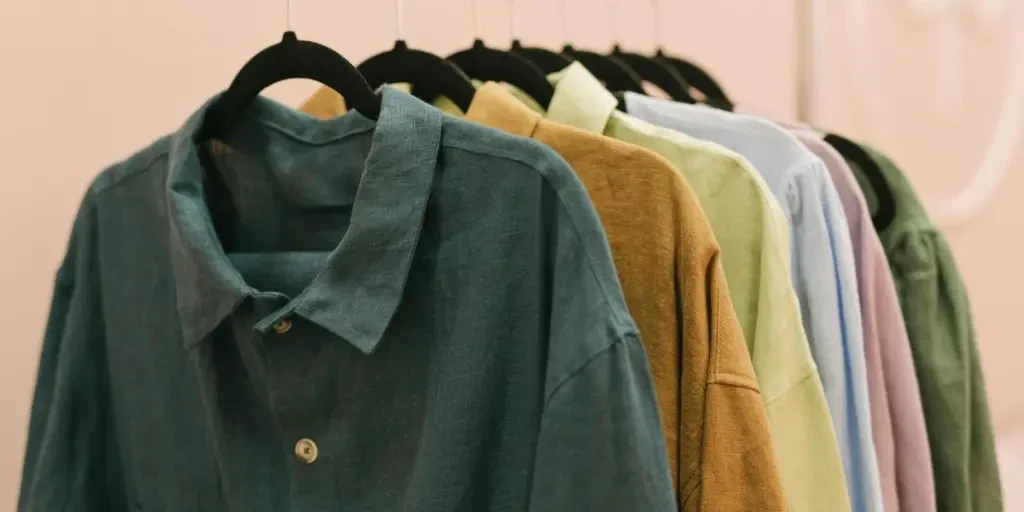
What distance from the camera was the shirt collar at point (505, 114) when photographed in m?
0.63

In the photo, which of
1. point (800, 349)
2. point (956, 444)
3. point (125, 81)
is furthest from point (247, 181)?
point (956, 444)

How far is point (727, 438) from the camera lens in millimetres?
543

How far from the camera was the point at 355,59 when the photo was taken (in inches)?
39.3

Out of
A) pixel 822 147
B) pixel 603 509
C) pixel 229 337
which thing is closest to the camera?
pixel 603 509

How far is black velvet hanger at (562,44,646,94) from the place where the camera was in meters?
0.87

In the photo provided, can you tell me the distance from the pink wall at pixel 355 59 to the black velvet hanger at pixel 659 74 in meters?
0.23

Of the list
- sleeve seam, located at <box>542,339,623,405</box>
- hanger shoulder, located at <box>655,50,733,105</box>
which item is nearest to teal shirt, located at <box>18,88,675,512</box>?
sleeve seam, located at <box>542,339,623,405</box>

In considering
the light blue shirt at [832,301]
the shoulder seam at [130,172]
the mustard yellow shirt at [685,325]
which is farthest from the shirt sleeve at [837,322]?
the shoulder seam at [130,172]

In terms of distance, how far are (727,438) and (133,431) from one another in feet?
1.54

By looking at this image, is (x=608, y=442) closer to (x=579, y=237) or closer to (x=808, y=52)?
(x=579, y=237)

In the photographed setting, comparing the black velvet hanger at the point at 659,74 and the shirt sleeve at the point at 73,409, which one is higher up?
the black velvet hanger at the point at 659,74

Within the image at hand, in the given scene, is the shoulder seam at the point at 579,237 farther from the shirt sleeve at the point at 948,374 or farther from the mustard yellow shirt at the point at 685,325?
the shirt sleeve at the point at 948,374

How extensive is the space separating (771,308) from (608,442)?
203mm

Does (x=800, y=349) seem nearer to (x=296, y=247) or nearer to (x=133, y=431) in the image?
(x=296, y=247)
